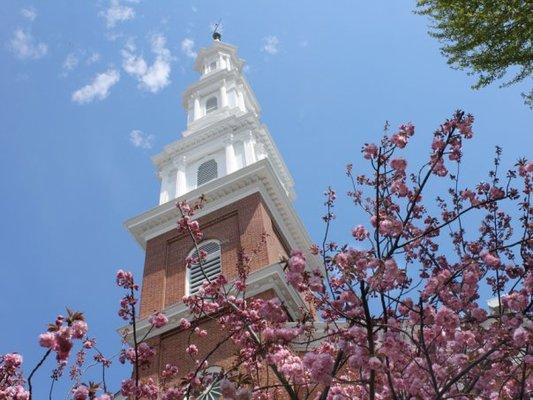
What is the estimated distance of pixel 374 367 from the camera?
6031mm

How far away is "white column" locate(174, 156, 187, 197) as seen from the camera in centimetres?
2578

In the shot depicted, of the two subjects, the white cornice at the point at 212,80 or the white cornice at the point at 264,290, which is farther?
the white cornice at the point at 212,80

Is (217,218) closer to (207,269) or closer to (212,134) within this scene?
(207,269)

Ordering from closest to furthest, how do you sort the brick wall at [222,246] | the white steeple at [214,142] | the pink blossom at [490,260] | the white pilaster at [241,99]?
the pink blossom at [490,260], the brick wall at [222,246], the white steeple at [214,142], the white pilaster at [241,99]

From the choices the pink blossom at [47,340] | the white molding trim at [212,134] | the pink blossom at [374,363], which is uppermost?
the white molding trim at [212,134]

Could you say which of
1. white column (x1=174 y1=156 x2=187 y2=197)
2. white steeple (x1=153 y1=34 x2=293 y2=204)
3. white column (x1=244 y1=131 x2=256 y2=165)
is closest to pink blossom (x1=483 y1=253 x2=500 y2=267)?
white steeple (x1=153 y1=34 x2=293 y2=204)

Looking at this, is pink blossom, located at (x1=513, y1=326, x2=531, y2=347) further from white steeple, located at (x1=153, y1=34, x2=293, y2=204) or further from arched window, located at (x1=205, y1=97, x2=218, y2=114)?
arched window, located at (x1=205, y1=97, x2=218, y2=114)

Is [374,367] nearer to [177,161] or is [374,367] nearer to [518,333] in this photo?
[518,333]

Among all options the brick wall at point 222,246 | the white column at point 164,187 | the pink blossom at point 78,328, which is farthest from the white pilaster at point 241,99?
the pink blossom at point 78,328

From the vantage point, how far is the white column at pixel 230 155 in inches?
1000

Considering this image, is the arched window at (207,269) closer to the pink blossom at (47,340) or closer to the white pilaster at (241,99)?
the white pilaster at (241,99)

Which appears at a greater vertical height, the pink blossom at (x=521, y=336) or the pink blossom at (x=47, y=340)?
the pink blossom at (x=47, y=340)

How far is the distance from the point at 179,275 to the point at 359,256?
14.7m

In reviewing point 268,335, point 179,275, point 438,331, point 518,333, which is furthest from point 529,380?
point 179,275
